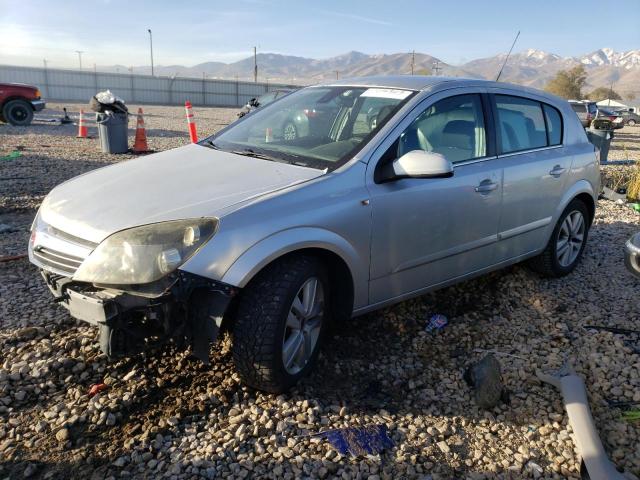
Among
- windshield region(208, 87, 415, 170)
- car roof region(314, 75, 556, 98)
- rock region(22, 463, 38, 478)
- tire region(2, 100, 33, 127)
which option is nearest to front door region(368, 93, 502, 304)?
car roof region(314, 75, 556, 98)

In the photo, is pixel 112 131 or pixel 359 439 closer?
pixel 359 439

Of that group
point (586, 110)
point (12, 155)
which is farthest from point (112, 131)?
point (586, 110)

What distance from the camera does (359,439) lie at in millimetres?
2645

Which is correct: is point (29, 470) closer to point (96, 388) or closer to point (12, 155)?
point (96, 388)

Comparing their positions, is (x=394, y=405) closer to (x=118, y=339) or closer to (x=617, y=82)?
(x=118, y=339)

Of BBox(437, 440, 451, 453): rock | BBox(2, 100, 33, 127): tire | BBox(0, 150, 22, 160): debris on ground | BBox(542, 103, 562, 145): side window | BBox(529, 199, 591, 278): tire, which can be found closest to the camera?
BBox(437, 440, 451, 453): rock

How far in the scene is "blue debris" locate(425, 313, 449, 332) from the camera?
3857mm

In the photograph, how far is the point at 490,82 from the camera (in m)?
4.20

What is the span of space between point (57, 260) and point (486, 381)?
2.37 m

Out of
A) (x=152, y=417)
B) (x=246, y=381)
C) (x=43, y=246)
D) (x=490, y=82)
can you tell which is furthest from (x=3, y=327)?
(x=490, y=82)

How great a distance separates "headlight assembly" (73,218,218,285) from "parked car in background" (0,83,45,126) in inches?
645

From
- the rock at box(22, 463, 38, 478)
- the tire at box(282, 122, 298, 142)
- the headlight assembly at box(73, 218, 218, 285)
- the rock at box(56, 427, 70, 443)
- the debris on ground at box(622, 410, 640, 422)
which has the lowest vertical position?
the rock at box(22, 463, 38, 478)

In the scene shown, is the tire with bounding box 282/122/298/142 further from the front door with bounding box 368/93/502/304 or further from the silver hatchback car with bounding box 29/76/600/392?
the front door with bounding box 368/93/502/304

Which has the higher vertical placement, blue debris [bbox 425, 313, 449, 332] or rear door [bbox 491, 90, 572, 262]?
rear door [bbox 491, 90, 572, 262]
